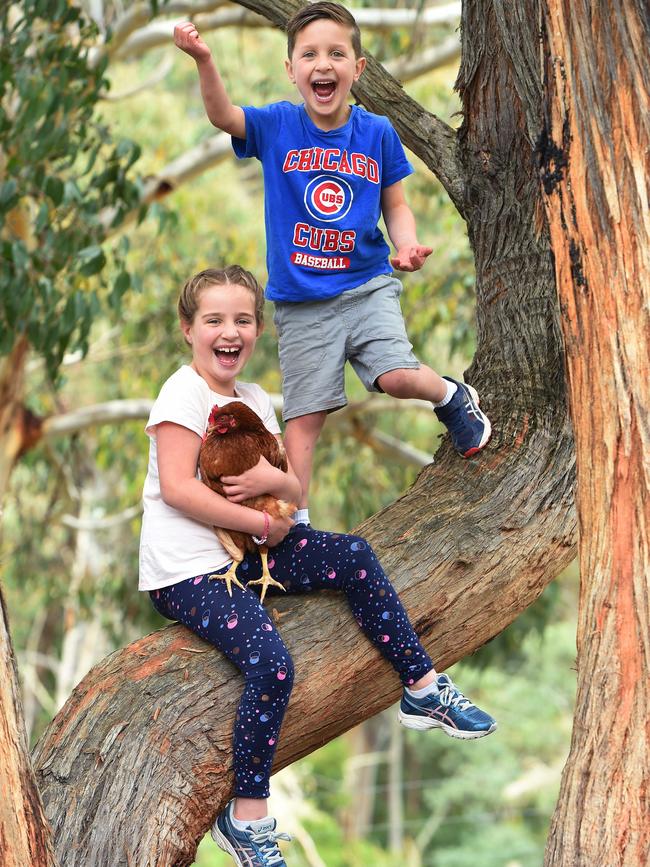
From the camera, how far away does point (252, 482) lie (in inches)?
104

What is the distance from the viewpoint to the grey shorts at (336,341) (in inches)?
121

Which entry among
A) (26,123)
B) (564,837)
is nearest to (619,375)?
(564,837)

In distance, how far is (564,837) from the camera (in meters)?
2.11

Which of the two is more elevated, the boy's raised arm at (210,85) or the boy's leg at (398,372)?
the boy's raised arm at (210,85)

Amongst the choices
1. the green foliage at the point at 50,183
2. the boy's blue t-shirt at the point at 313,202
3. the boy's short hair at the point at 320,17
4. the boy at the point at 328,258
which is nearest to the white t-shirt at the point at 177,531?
the boy at the point at 328,258

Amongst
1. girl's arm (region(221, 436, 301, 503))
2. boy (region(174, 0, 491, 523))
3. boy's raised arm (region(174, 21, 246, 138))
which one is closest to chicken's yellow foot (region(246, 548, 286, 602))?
girl's arm (region(221, 436, 301, 503))

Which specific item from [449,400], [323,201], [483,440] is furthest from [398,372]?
[323,201]

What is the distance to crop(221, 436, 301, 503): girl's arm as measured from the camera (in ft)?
8.59

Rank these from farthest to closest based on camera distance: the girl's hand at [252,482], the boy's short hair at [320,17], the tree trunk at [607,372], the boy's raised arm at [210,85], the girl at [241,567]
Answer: the boy's short hair at [320,17] < the boy's raised arm at [210,85] < the girl's hand at [252,482] < the girl at [241,567] < the tree trunk at [607,372]

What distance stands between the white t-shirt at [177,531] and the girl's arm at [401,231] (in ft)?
1.96

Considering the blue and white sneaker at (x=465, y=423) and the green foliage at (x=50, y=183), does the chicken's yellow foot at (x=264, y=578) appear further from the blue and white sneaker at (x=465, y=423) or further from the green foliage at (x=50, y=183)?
the green foliage at (x=50, y=183)

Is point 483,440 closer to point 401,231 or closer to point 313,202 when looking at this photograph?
point 401,231

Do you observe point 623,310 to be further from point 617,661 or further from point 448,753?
point 448,753

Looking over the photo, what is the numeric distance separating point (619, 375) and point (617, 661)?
1.64ft
